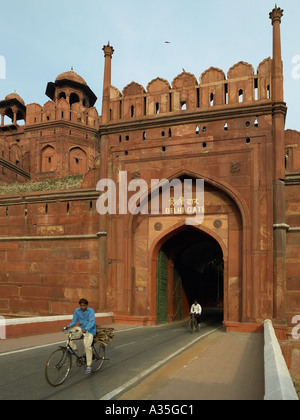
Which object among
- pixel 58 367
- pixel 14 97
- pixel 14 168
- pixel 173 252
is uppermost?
pixel 14 97

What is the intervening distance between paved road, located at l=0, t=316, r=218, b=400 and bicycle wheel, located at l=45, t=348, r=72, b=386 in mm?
120

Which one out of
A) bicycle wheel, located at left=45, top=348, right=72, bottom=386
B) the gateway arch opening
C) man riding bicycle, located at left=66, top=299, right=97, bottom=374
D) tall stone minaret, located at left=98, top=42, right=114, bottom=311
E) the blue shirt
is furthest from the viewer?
the gateway arch opening

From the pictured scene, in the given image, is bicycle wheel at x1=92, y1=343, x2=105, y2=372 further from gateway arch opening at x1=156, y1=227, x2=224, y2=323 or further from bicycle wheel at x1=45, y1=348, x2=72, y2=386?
gateway arch opening at x1=156, y1=227, x2=224, y2=323

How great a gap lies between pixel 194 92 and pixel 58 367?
13.7 metres

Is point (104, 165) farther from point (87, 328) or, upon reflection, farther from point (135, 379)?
point (135, 379)

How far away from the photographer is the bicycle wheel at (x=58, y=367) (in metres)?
6.23

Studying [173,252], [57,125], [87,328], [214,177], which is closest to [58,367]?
[87,328]

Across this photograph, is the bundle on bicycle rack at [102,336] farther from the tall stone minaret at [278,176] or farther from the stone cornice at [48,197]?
the stone cornice at [48,197]

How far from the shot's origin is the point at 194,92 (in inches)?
672

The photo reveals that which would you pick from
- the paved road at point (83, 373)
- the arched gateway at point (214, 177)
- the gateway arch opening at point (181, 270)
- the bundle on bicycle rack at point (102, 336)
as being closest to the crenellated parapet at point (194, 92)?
the arched gateway at point (214, 177)

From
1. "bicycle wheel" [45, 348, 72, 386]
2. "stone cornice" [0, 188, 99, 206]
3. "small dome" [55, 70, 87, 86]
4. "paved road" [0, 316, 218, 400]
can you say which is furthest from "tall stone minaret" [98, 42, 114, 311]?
"small dome" [55, 70, 87, 86]

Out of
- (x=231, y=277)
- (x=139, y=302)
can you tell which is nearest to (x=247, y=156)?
(x=231, y=277)

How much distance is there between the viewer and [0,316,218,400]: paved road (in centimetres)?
583

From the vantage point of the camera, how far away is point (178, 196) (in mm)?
16766
